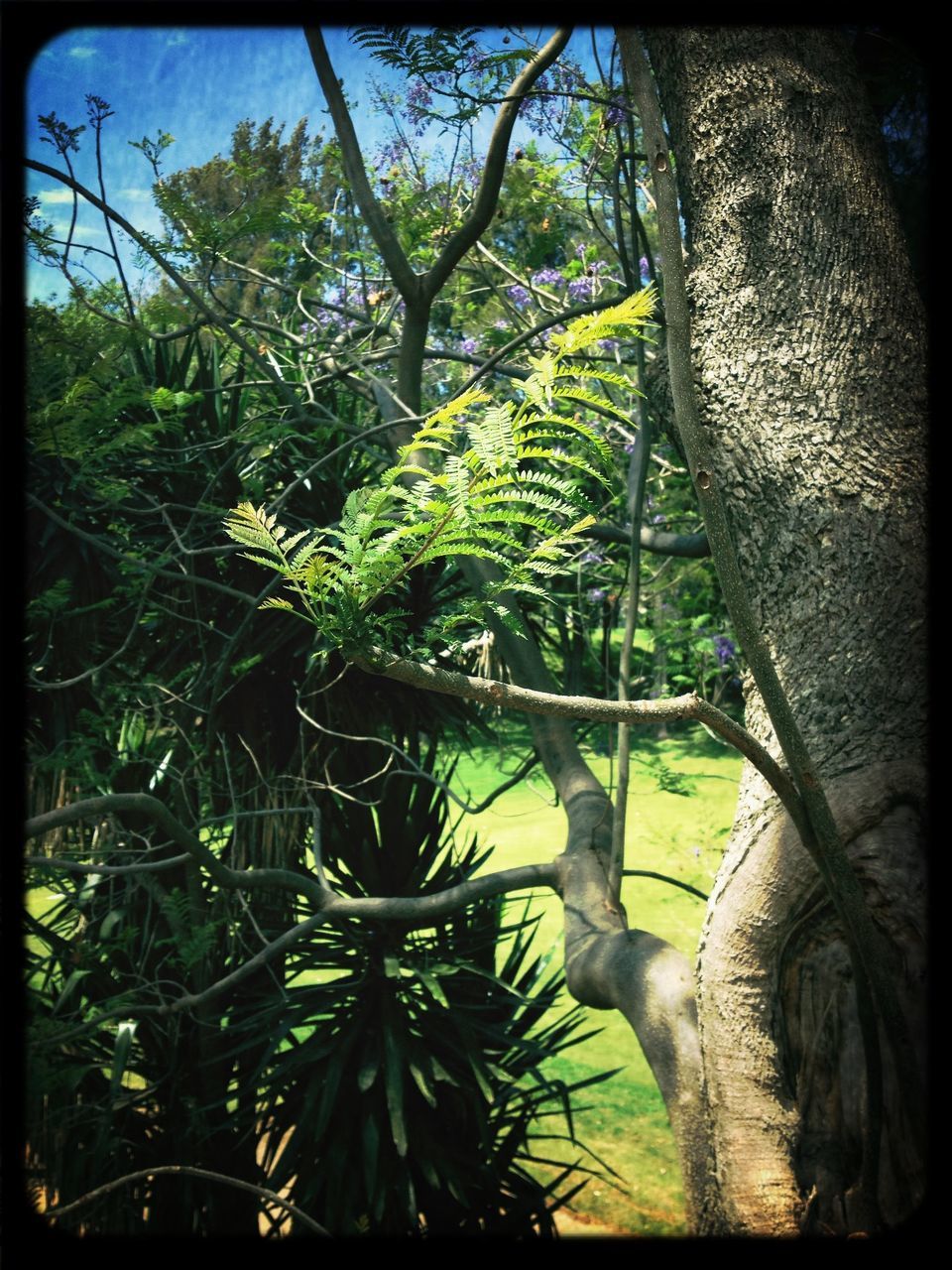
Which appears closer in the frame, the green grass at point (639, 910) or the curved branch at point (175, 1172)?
the curved branch at point (175, 1172)

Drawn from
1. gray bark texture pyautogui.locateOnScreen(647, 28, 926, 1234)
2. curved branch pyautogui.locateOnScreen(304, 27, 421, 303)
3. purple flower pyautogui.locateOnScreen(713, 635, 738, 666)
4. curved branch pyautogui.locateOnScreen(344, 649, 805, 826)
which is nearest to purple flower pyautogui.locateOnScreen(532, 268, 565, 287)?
purple flower pyautogui.locateOnScreen(713, 635, 738, 666)

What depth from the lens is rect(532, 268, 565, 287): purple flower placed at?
3.99 meters

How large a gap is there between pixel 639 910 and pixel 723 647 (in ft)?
5.47

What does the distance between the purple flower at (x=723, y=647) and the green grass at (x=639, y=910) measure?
0.47 metres

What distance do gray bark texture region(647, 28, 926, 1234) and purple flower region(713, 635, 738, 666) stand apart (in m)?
2.48

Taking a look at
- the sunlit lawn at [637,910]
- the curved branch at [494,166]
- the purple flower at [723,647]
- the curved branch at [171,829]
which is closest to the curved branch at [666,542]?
the sunlit lawn at [637,910]

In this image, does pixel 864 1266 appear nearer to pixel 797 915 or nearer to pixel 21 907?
pixel 797 915

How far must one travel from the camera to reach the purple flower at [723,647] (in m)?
3.88

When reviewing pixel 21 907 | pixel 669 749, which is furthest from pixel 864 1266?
pixel 669 749

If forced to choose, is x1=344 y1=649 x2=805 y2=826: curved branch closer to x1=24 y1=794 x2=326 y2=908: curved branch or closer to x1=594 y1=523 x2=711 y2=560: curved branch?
x1=24 y1=794 x2=326 y2=908: curved branch

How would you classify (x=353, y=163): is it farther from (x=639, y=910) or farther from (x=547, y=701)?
(x=639, y=910)

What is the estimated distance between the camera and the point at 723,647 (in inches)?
154

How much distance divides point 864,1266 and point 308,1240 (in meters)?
1.79

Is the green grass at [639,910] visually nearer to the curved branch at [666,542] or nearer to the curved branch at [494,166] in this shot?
the curved branch at [666,542]
